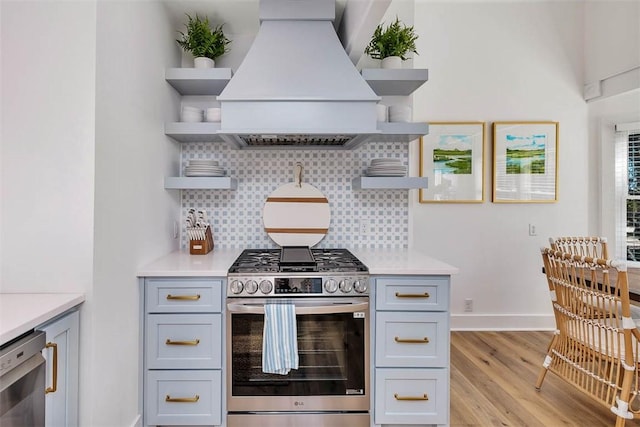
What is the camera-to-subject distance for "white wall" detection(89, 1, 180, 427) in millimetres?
1578

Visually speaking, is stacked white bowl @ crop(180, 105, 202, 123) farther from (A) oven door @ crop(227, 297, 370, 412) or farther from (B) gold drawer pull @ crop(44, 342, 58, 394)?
(B) gold drawer pull @ crop(44, 342, 58, 394)

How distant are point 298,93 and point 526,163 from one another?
2.68 m

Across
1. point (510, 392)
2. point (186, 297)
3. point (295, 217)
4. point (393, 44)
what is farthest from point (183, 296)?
point (510, 392)

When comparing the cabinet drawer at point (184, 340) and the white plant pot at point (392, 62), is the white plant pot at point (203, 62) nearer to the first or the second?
the white plant pot at point (392, 62)

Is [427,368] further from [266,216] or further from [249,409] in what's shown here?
[266,216]

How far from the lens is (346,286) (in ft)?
6.58

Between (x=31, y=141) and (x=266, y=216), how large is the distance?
1.44 meters

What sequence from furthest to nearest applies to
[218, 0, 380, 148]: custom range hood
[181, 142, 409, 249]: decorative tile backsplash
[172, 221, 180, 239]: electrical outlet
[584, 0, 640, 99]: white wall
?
[584, 0, 640, 99]: white wall
[181, 142, 409, 249]: decorative tile backsplash
[172, 221, 180, 239]: electrical outlet
[218, 0, 380, 148]: custom range hood

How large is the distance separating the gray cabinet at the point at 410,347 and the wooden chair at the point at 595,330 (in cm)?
82

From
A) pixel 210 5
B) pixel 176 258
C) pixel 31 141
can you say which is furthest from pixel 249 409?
pixel 210 5

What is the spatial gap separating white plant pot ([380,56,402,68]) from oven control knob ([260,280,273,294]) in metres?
1.57


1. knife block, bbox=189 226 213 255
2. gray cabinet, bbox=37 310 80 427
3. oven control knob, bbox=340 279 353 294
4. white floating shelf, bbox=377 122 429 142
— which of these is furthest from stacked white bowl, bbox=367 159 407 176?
gray cabinet, bbox=37 310 80 427

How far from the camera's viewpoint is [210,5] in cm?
237

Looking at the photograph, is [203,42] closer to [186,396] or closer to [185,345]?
[185,345]
